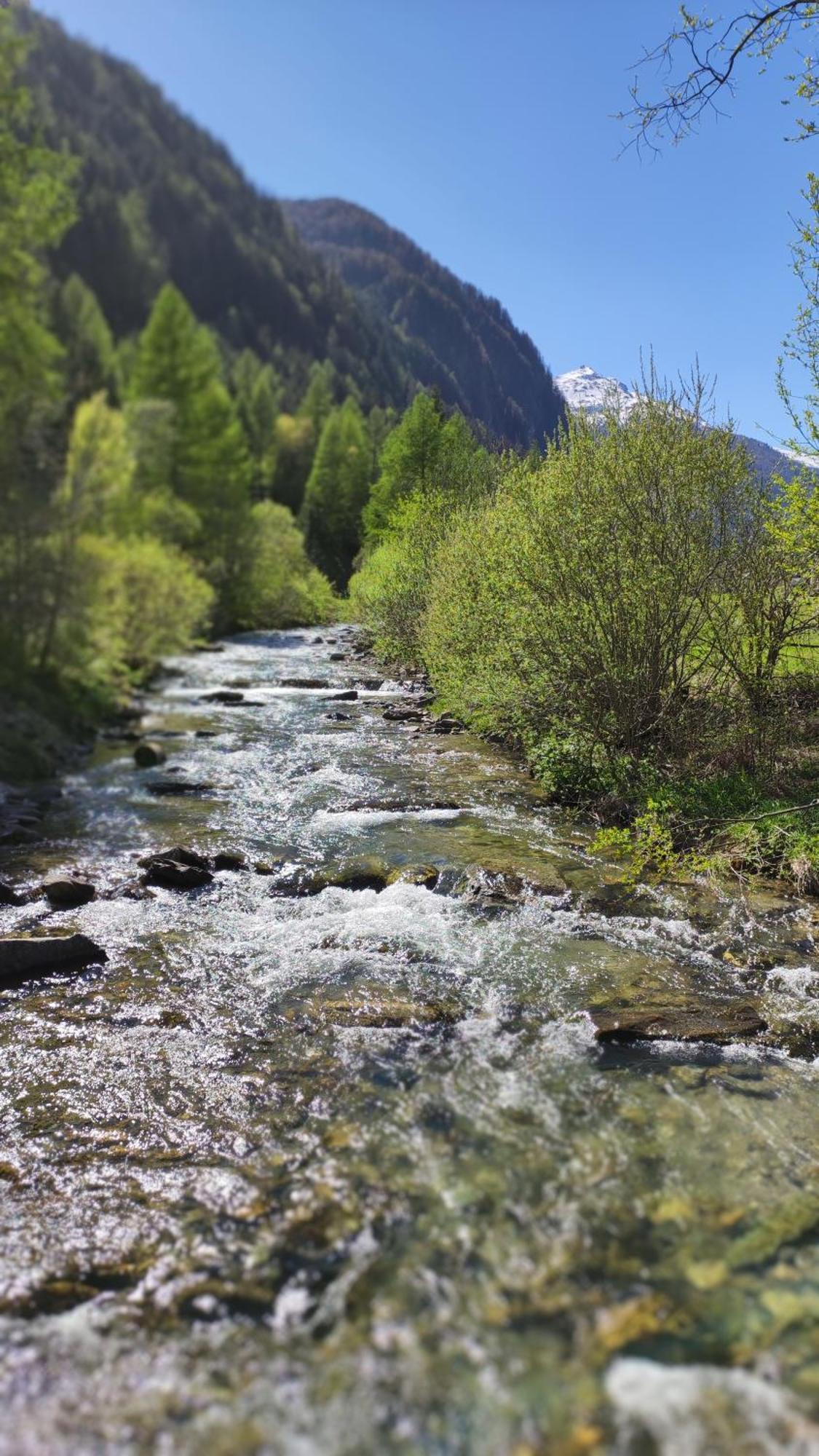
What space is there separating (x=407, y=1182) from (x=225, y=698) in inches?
748

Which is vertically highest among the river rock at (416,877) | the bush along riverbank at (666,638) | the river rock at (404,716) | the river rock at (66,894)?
the bush along riverbank at (666,638)

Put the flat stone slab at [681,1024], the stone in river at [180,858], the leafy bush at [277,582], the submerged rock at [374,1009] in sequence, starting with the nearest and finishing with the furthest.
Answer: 1. the flat stone slab at [681,1024]
2. the submerged rock at [374,1009]
3. the stone in river at [180,858]
4. the leafy bush at [277,582]

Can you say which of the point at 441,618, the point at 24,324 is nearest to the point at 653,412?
the point at 441,618

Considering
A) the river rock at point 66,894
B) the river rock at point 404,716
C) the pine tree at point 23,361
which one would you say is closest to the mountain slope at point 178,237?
the pine tree at point 23,361

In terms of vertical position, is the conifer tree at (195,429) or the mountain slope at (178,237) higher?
the mountain slope at (178,237)

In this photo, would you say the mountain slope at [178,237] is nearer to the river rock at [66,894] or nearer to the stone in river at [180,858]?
the stone in river at [180,858]

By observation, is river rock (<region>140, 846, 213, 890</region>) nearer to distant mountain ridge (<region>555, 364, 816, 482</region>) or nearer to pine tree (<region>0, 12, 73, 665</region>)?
distant mountain ridge (<region>555, 364, 816, 482</region>)

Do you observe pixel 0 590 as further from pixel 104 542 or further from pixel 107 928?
pixel 107 928

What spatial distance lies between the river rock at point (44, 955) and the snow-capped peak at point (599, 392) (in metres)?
9.59

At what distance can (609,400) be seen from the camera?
11109 mm

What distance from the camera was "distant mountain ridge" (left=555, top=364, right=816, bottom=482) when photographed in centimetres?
952

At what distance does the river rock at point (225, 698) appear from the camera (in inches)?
851

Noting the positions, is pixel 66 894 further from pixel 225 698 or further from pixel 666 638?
pixel 225 698

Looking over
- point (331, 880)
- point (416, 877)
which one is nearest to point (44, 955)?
point (331, 880)
